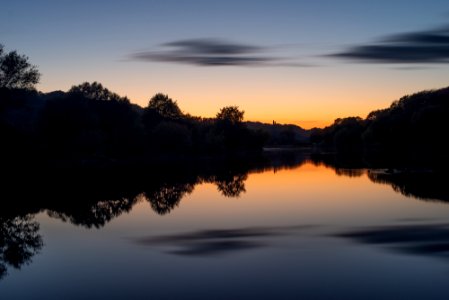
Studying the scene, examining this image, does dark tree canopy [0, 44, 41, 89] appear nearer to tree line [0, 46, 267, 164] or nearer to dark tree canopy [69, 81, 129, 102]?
tree line [0, 46, 267, 164]

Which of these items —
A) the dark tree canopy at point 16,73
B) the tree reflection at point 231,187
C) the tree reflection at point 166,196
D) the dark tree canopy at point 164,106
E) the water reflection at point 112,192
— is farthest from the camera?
the dark tree canopy at point 164,106

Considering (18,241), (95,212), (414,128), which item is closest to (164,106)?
(414,128)

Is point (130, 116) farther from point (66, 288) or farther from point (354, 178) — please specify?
point (66, 288)

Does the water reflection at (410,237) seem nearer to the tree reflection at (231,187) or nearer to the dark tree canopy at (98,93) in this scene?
the tree reflection at (231,187)

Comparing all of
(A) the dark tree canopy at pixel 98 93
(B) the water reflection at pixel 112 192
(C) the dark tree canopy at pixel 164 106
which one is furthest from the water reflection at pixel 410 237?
(C) the dark tree canopy at pixel 164 106

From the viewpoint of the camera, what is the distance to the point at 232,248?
18.1m

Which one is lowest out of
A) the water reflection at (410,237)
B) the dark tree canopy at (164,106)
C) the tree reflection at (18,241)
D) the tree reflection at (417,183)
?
the tree reflection at (18,241)

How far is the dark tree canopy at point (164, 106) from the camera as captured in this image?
137 meters

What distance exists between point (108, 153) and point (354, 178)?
5068 cm

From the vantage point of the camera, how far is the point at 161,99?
13950cm

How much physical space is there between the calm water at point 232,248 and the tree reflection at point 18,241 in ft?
0.13

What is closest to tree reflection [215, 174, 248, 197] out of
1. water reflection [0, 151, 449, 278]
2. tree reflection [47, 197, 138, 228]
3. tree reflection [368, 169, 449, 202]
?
water reflection [0, 151, 449, 278]

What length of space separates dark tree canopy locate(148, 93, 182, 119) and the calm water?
104 metres

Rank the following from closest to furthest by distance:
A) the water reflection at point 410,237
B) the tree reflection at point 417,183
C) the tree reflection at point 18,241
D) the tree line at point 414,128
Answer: the tree reflection at point 18,241, the water reflection at point 410,237, the tree reflection at point 417,183, the tree line at point 414,128
